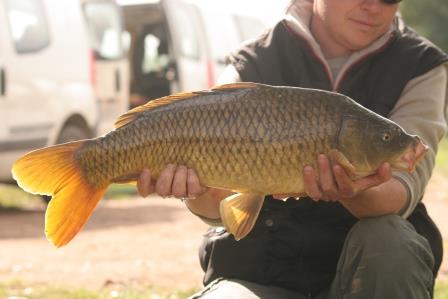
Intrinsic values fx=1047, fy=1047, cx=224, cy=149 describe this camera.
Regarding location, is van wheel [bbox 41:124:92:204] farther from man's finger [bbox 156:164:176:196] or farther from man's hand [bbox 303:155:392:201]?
man's hand [bbox 303:155:392:201]

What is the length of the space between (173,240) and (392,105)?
4.15m

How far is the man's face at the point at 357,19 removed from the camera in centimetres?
360

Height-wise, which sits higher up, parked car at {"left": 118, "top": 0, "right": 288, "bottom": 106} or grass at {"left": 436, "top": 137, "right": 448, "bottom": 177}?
parked car at {"left": 118, "top": 0, "right": 288, "bottom": 106}

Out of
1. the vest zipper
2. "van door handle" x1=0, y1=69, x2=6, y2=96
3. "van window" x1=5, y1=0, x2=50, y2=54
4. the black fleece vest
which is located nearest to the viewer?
the black fleece vest

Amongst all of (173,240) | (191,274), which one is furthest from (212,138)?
(173,240)

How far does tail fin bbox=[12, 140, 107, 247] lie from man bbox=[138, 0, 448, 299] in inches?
7.7

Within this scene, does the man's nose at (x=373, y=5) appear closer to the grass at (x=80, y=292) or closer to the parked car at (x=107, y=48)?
the grass at (x=80, y=292)

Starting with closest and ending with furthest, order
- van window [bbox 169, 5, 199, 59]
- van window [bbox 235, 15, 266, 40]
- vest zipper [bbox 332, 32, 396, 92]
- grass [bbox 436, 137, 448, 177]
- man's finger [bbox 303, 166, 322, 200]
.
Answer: man's finger [bbox 303, 166, 322, 200], vest zipper [bbox 332, 32, 396, 92], van window [bbox 169, 5, 199, 59], grass [bbox 436, 137, 448, 177], van window [bbox 235, 15, 266, 40]

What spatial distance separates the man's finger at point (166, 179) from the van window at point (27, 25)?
18.0 feet

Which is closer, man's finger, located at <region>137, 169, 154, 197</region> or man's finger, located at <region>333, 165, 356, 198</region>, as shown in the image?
man's finger, located at <region>333, 165, 356, 198</region>

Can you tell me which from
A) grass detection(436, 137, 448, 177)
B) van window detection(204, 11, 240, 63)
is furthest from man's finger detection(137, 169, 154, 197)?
grass detection(436, 137, 448, 177)

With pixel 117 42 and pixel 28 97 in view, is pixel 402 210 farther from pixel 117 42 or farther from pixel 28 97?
pixel 117 42

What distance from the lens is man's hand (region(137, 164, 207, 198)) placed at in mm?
3068

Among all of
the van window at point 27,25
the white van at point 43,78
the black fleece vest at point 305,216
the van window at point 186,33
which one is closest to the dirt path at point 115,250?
the white van at point 43,78
